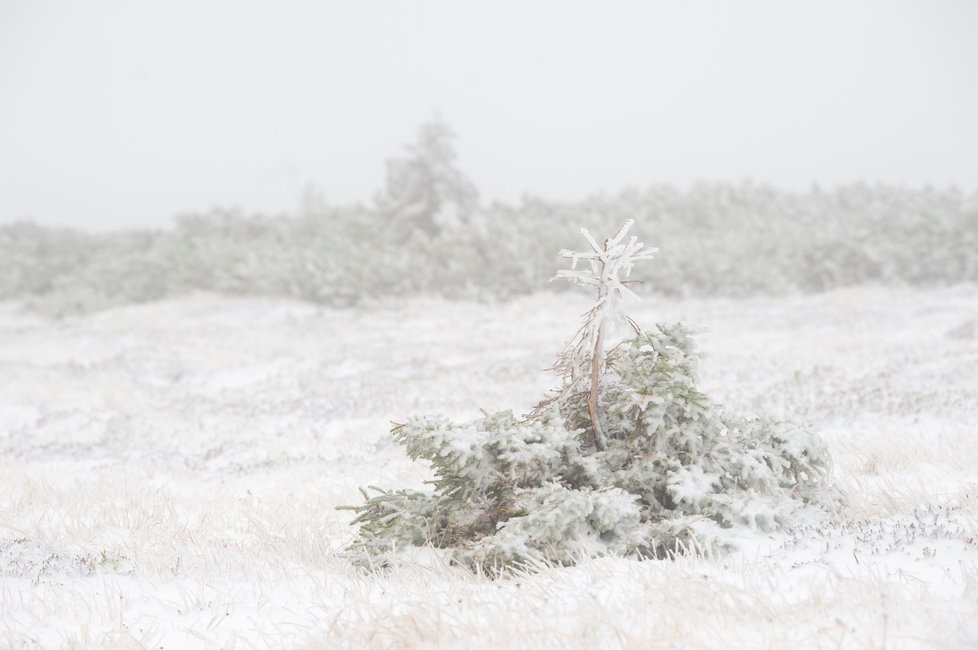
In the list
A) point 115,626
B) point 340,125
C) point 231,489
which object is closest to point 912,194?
point 231,489

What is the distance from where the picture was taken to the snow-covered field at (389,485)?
10.0ft

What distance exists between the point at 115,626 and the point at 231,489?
14.2ft

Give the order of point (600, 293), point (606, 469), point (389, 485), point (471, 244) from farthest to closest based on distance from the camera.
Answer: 1. point (471, 244)
2. point (389, 485)
3. point (606, 469)
4. point (600, 293)

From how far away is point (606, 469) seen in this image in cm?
428

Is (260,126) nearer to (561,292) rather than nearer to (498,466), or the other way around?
(561,292)

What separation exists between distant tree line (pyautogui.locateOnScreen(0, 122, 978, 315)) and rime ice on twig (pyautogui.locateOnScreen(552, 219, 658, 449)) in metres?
21.0

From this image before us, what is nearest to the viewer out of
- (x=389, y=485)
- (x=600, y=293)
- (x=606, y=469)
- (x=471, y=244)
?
(x=600, y=293)

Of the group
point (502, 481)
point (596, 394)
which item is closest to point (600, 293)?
point (596, 394)

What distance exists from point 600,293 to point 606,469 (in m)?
1.07

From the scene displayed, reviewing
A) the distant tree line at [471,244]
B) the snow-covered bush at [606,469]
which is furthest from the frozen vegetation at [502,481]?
the distant tree line at [471,244]

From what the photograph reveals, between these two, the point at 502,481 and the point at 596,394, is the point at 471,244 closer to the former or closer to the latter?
the point at 596,394

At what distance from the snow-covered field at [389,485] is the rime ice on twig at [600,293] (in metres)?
0.78

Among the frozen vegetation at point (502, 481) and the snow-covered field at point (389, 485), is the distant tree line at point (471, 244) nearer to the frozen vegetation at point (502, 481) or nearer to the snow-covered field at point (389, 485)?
the frozen vegetation at point (502, 481)

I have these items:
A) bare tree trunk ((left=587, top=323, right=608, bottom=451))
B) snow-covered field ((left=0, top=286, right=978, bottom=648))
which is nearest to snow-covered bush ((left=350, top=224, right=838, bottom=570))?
bare tree trunk ((left=587, top=323, right=608, bottom=451))
